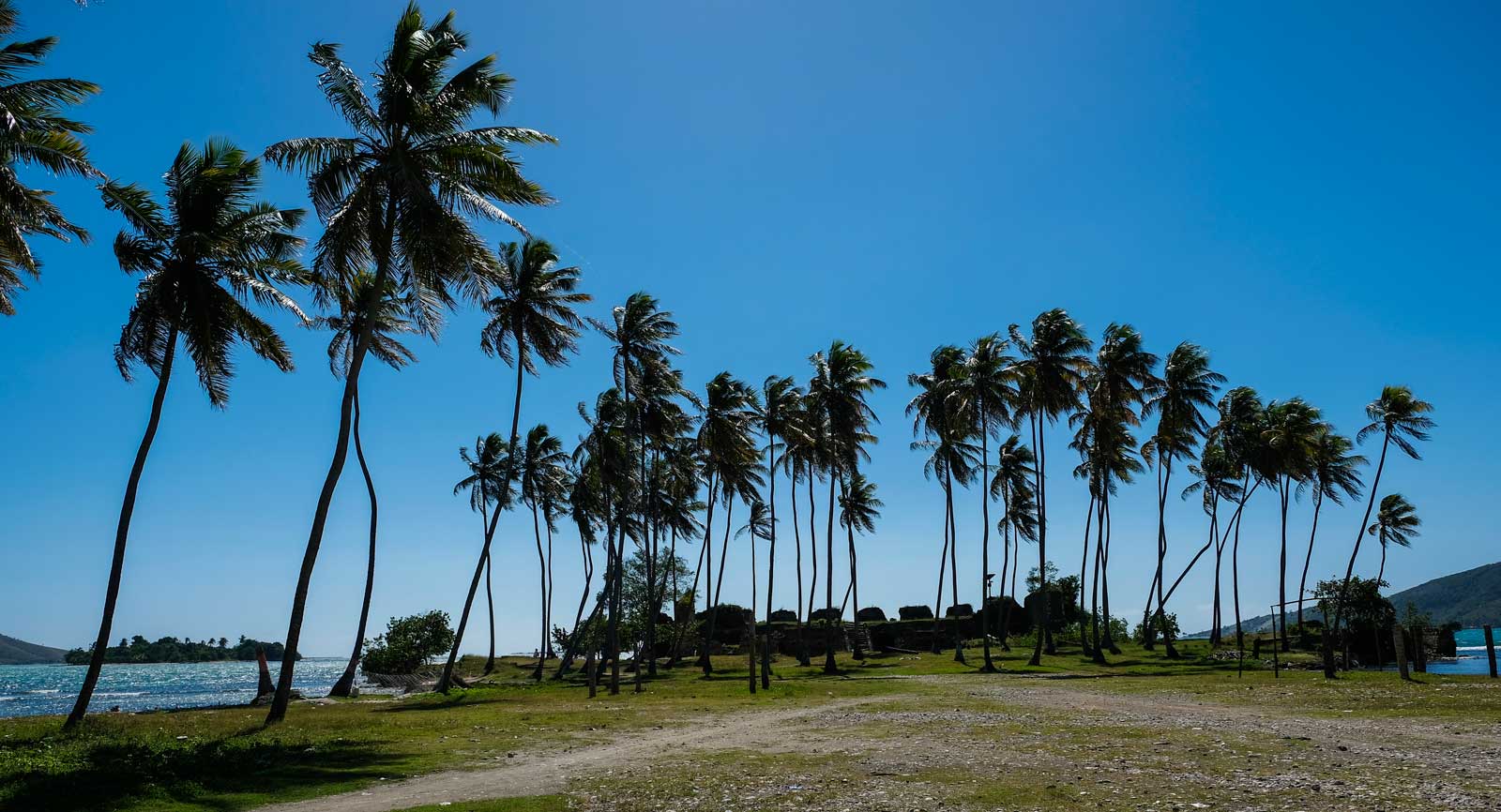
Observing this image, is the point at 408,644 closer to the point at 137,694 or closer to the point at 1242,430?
the point at 137,694

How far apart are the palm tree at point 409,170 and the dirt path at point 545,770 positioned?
970 centimetres

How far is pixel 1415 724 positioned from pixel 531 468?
4812cm

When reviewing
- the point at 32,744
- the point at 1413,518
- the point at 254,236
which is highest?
the point at 254,236

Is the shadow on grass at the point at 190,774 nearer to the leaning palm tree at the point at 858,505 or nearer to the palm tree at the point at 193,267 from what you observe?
the palm tree at the point at 193,267

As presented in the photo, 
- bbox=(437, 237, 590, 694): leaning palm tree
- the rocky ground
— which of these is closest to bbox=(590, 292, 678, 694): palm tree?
bbox=(437, 237, 590, 694): leaning palm tree

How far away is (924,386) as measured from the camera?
5356 centimetres

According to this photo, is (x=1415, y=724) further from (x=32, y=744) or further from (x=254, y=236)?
(x=254, y=236)

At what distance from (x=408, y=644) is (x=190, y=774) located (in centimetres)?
4778

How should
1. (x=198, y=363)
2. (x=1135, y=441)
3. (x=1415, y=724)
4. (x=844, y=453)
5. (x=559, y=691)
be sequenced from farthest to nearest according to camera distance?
(x=1135, y=441) → (x=844, y=453) → (x=559, y=691) → (x=198, y=363) → (x=1415, y=724)

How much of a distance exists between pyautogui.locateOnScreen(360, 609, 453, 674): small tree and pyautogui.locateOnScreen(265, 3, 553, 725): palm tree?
127 ft

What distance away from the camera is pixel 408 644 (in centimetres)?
→ 5847

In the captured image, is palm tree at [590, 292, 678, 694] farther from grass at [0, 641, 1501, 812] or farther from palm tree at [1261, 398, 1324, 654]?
palm tree at [1261, 398, 1324, 654]

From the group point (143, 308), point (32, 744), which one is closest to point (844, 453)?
point (143, 308)

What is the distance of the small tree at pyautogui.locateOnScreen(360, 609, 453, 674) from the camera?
5844cm
